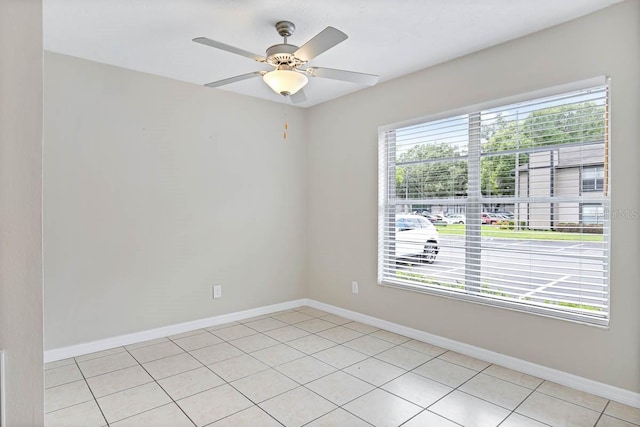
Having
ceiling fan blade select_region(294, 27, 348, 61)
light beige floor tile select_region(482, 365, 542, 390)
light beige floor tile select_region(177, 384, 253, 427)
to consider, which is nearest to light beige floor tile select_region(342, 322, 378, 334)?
light beige floor tile select_region(482, 365, 542, 390)

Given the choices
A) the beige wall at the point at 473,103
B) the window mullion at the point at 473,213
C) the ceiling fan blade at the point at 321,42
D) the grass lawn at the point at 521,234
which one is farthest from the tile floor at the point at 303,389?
the ceiling fan blade at the point at 321,42

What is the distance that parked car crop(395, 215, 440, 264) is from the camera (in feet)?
10.9

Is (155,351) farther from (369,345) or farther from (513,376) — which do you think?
(513,376)

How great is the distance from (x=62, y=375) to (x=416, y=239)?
3.06 meters

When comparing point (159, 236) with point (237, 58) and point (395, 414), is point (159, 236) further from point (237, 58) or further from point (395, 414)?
point (395, 414)

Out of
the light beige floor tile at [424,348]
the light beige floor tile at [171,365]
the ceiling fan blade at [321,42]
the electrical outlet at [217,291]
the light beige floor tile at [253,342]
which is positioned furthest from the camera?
the electrical outlet at [217,291]

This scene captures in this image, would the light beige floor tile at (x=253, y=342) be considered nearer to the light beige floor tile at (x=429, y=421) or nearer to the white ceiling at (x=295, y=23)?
the light beige floor tile at (x=429, y=421)

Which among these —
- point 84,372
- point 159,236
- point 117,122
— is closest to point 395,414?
point 84,372

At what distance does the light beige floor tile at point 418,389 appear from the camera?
232 centimetres

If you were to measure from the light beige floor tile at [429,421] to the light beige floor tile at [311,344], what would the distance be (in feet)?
3.80

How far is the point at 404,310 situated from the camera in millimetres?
3482

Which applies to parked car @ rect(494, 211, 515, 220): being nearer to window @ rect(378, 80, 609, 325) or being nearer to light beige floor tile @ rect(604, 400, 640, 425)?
window @ rect(378, 80, 609, 325)

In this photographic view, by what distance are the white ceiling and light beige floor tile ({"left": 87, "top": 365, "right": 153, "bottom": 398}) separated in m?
2.45

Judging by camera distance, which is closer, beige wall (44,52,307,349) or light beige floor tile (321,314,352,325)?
beige wall (44,52,307,349)
